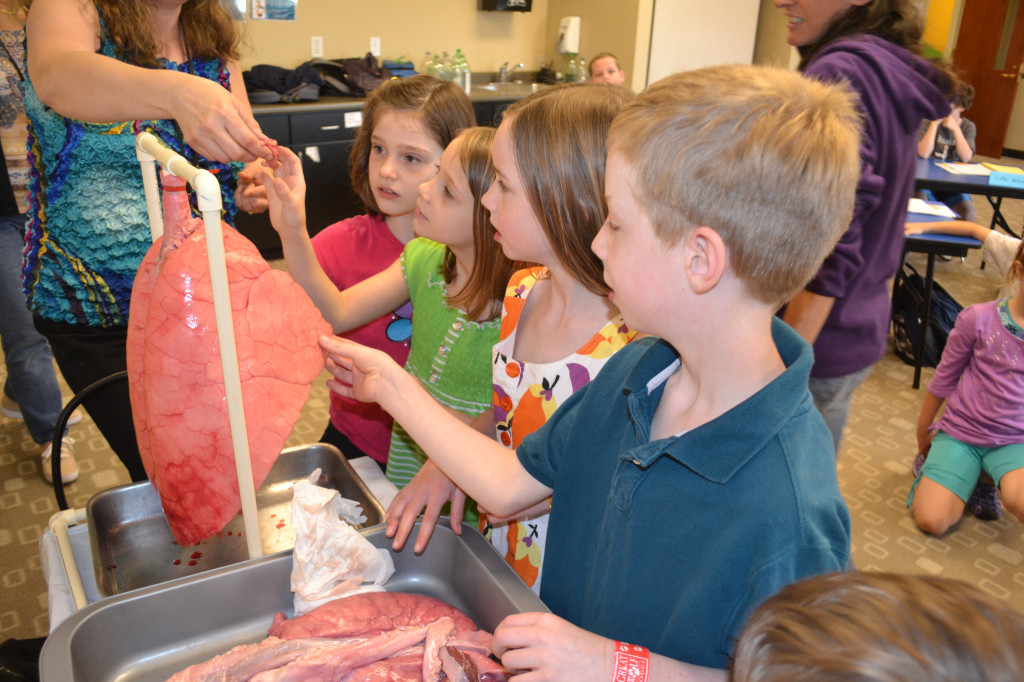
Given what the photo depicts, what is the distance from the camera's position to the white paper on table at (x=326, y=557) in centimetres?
99

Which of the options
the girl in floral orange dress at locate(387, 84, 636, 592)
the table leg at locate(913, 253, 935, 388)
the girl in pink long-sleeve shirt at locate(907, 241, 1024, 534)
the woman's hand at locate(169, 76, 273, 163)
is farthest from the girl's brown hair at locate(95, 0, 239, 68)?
the table leg at locate(913, 253, 935, 388)

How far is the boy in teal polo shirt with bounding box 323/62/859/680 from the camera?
2.43 feet

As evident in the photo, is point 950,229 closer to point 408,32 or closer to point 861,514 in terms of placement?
point 861,514

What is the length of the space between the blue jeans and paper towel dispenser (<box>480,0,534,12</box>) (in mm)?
Answer: 3882

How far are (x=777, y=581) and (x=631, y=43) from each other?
17.0 ft

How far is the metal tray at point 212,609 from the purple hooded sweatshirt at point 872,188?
874 millimetres

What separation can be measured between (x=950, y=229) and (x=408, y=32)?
11.5ft

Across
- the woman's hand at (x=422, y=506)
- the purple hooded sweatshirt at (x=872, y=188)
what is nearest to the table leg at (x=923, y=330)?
the purple hooded sweatshirt at (x=872, y=188)

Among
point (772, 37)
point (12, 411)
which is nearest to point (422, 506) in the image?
A: point (12, 411)

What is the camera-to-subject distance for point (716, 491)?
30.7 inches

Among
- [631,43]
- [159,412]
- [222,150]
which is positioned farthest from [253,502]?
[631,43]

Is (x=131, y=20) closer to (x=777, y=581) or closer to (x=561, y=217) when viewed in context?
(x=561, y=217)

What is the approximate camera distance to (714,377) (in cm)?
84

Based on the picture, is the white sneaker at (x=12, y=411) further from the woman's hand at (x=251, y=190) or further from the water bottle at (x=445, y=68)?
the water bottle at (x=445, y=68)
